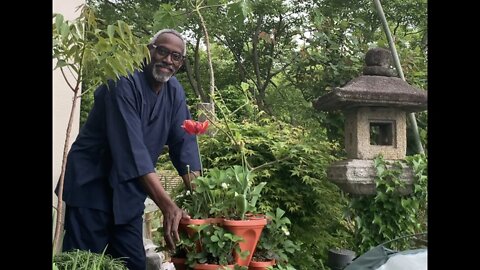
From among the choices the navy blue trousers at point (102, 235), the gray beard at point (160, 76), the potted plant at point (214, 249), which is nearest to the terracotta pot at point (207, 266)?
the potted plant at point (214, 249)

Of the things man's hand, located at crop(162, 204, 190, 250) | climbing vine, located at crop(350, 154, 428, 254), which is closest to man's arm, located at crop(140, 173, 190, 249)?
man's hand, located at crop(162, 204, 190, 250)

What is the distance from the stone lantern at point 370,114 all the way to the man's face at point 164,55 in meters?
1.00

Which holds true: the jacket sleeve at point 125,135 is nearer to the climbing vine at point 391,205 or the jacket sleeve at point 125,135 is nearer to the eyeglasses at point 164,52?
the eyeglasses at point 164,52

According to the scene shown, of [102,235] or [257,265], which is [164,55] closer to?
[102,235]

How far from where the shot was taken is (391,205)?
2.68 metres

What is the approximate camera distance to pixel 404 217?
2701 mm

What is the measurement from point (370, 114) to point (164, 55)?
1.34 metres

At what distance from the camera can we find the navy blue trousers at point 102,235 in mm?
2006

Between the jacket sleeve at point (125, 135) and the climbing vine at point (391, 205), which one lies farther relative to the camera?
the climbing vine at point (391, 205)

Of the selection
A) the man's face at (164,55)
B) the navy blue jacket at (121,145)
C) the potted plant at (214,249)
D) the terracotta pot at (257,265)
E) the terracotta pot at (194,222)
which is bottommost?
the terracotta pot at (257,265)

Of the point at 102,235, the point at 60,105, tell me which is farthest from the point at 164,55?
the point at 60,105
